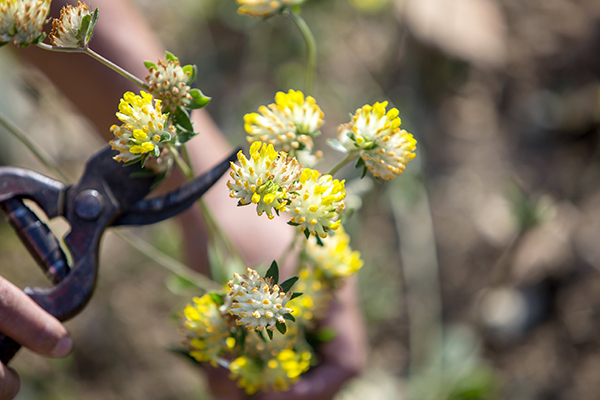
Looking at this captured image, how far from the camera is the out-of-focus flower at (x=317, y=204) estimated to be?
0.42 meters

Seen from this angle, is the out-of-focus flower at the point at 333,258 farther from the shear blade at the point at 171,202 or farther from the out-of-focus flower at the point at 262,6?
the out-of-focus flower at the point at 262,6

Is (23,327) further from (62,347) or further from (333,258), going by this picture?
(333,258)

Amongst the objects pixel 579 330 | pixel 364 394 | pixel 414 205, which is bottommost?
pixel 364 394

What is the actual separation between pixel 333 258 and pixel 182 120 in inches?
10.7


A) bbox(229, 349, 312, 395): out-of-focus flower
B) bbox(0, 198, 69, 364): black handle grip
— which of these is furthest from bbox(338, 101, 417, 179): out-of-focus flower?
bbox(0, 198, 69, 364): black handle grip

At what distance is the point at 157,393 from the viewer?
1.34 meters

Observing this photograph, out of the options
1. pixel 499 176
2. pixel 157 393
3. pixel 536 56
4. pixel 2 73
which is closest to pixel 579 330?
pixel 499 176

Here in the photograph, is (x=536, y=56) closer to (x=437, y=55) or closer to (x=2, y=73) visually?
(x=437, y=55)

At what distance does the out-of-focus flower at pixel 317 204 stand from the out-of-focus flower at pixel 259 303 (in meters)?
0.07

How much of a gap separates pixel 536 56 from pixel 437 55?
40cm

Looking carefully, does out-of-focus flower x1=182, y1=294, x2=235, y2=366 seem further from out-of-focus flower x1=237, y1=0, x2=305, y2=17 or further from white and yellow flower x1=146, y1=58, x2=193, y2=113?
out-of-focus flower x1=237, y1=0, x2=305, y2=17

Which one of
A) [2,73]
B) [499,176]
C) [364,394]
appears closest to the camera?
[364,394]

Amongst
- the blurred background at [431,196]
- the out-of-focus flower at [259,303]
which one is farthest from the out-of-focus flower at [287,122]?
the blurred background at [431,196]

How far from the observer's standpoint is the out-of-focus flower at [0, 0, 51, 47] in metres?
0.42
